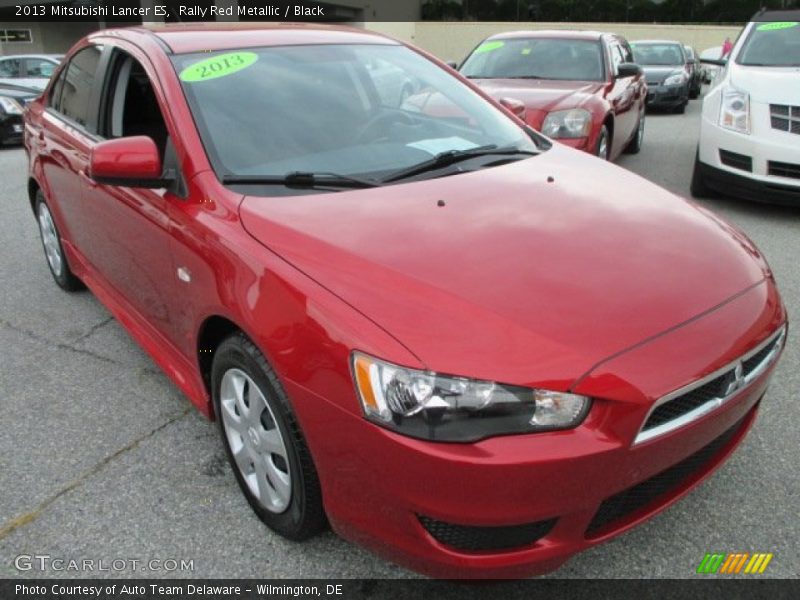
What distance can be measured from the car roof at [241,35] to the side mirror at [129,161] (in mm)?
595

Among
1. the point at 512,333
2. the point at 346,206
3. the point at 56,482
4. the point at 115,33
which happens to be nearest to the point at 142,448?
the point at 56,482

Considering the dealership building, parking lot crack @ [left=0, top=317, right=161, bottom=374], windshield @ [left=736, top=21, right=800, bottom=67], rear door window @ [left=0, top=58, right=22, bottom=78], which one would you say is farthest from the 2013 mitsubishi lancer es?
the dealership building

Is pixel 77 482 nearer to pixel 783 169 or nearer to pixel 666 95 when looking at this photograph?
pixel 783 169

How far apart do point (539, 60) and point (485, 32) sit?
28258mm

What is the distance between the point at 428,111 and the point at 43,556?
2337mm

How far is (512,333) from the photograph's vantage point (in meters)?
1.74

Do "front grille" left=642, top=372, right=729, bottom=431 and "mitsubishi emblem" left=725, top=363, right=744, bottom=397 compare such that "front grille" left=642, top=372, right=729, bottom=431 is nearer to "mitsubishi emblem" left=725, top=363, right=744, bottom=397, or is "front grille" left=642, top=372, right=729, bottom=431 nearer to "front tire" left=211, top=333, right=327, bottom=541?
"mitsubishi emblem" left=725, top=363, right=744, bottom=397

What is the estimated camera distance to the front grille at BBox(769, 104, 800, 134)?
17.6 feet

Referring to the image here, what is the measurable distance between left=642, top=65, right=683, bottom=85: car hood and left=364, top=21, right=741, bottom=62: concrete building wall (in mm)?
18216

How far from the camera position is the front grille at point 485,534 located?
5.70 ft

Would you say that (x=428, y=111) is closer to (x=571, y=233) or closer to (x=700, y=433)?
(x=571, y=233)

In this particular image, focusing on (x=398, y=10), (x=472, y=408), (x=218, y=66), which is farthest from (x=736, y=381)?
(x=398, y=10)

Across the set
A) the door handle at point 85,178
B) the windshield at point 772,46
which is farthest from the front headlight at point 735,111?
the door handle at point 85,178

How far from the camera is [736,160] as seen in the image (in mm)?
5699
